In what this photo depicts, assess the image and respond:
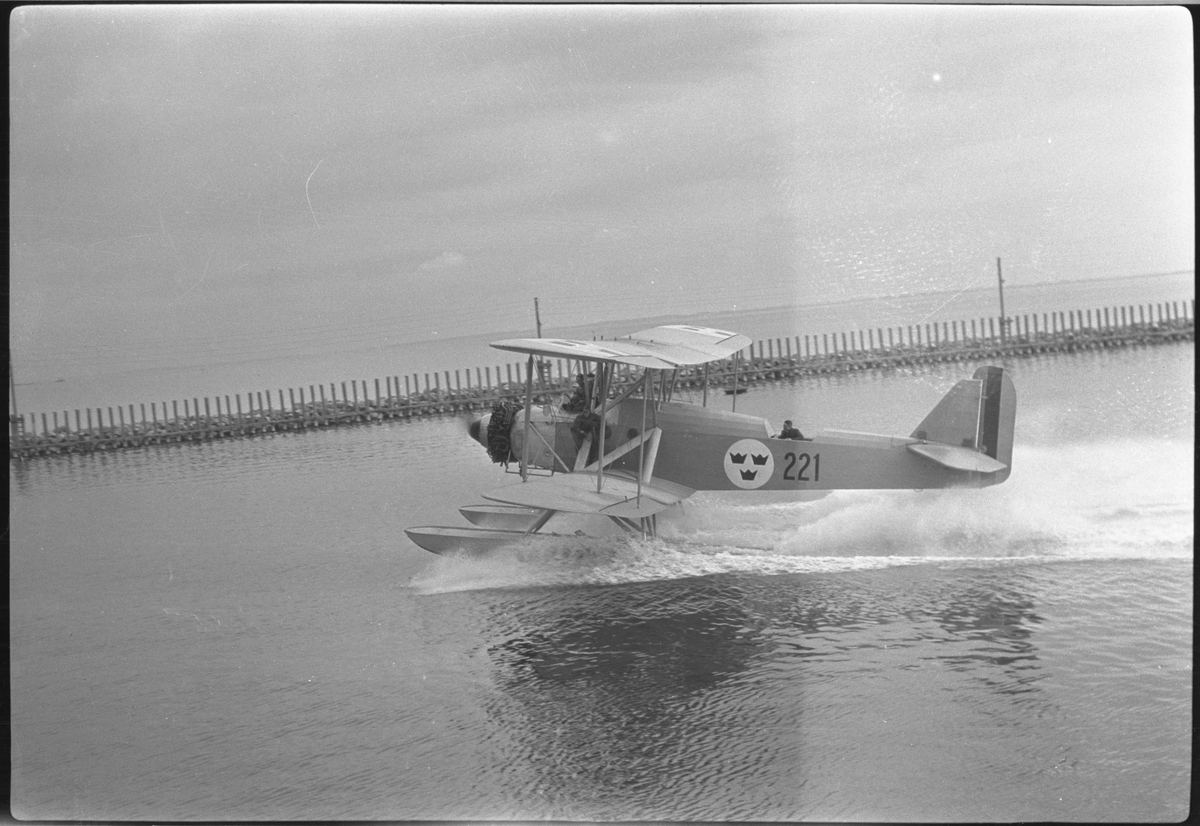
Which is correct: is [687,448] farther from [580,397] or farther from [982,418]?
[982,418]

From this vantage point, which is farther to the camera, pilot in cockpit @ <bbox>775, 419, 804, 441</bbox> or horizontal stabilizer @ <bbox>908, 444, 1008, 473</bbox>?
pilot in cockpit @ <bbox>775, 419, 804, 441</bbox>

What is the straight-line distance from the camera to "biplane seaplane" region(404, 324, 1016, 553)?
9.55 meters

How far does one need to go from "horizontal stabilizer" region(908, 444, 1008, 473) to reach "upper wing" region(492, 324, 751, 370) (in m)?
2.03

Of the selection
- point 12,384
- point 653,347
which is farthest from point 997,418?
point 12,384

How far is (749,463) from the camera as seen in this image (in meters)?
9.97

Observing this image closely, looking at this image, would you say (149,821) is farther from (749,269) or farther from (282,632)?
(749,269)

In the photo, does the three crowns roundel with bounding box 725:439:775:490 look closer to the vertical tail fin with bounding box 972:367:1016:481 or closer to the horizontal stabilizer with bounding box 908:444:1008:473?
the horizontal stabilizer with bounding box 908:444:1008:473

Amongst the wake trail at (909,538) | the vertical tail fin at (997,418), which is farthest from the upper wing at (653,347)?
the vertical tail fin at (997,418)

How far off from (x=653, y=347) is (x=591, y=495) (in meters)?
1.60

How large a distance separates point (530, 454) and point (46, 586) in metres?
5.44

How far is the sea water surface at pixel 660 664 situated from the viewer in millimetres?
6406

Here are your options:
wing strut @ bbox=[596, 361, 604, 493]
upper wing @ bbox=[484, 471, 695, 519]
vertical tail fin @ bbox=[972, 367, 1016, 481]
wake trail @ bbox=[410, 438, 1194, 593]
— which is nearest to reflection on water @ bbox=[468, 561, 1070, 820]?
wake trail @ bbox=[410, 438, 1194, 593]

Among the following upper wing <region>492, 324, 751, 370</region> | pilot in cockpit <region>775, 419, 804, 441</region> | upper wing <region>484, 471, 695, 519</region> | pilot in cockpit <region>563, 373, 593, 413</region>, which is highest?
upper wing <region>492, 324, 751, 370</region>

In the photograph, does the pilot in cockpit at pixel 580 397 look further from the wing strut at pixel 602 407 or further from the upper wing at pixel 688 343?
the upper wing at pixel 688 343
